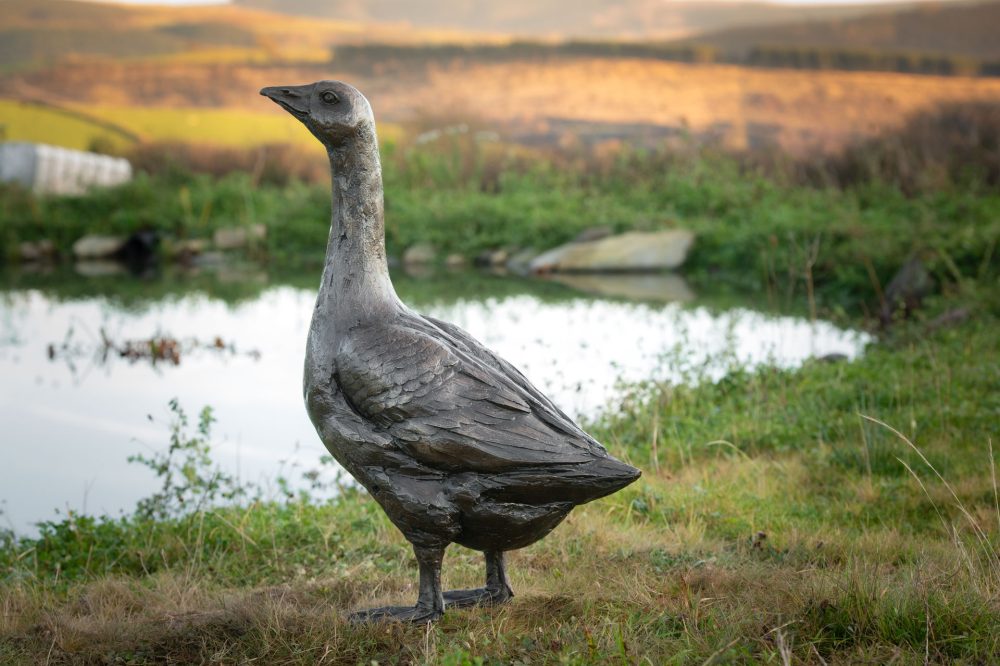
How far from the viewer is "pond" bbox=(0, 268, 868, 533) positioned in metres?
6.45

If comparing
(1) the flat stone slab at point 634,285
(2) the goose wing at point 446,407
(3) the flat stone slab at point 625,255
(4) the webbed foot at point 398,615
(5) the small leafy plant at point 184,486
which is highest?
(3) the flat stone slab at point 625,255

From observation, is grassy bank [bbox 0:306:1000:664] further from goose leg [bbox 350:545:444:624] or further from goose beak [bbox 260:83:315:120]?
goose beak [bbox 260:83:315:120]

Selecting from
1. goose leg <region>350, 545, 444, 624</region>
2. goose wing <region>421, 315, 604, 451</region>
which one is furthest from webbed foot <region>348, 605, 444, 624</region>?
goose wing <region>421, 315, 604, 451</region>

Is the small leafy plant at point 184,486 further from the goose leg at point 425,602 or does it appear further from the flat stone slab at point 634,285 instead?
the flat stone slab at point 634,285

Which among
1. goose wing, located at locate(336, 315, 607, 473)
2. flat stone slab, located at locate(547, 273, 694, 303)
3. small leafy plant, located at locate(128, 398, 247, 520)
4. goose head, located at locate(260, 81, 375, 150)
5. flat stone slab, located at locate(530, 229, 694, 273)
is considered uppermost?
flat stone slab, located at locate(530, 229, 694, 273)

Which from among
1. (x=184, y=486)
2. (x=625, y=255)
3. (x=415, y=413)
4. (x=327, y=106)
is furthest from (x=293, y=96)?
(x=625, y=255)

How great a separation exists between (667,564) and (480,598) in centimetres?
89

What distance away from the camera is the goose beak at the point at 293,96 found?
11.0 ft

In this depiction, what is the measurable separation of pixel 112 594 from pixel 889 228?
451 inches

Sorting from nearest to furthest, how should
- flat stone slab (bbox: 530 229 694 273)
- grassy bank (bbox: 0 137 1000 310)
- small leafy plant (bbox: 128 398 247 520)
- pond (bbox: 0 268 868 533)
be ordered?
small leafy plant (bbox: 128 398 247 520) < pond (bbox: 0 268 868 533) < grassy bank (bbox: 0 137 1000 310) < flat stone slab (bbox: 530 229 694 273)

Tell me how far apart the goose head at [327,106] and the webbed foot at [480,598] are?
66.4 inches

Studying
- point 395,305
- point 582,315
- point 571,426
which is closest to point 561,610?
point 571,426

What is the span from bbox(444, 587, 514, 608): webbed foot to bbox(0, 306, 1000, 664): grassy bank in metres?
0.08

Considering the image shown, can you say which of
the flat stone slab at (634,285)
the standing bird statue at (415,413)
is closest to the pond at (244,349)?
the flat stone slab at (634,285)
